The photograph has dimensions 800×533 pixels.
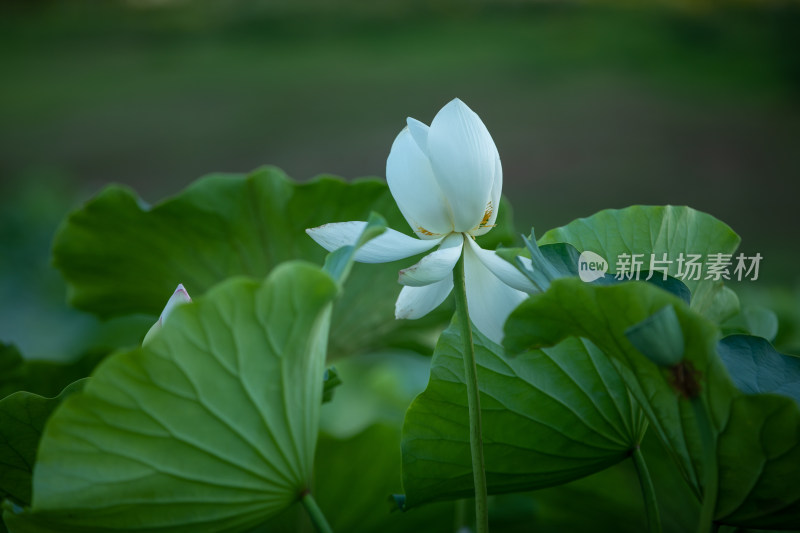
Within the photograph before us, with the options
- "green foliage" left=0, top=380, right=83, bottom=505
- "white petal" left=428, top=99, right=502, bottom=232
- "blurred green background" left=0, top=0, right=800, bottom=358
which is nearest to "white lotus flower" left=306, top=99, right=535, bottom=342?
"white petal" left=428, top=99, right=502, bottom=232

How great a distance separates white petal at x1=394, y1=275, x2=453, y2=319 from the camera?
0.35m

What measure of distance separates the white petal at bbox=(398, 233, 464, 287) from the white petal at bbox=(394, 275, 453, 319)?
0.07 feet

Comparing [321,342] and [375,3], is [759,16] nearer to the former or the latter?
[375,3]

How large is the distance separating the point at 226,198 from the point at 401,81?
12.9 ft

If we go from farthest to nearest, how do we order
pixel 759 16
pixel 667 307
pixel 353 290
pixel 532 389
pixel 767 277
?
pixel 759 16
pixel 767 277
pixel 353 290
pixel 532 389
pixel 667 307

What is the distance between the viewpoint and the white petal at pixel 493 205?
35 cm

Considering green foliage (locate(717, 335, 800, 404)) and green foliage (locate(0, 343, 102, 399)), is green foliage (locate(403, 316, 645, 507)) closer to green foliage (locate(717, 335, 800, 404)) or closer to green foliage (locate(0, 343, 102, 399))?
green foliage (locate(717, 335, 800, 404))

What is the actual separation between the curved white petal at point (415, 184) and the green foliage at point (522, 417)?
64mm

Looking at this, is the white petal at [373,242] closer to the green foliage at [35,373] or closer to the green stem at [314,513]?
the green stem at [314,513]

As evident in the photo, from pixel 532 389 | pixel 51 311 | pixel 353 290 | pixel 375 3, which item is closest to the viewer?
pixel 532 389

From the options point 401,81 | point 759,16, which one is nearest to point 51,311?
point 401,81

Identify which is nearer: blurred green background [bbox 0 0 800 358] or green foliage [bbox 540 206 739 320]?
green foliage [bbox 540 206 739 320]

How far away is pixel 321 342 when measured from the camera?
0.33 metres

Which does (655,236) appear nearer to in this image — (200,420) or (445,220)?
(445,220)
